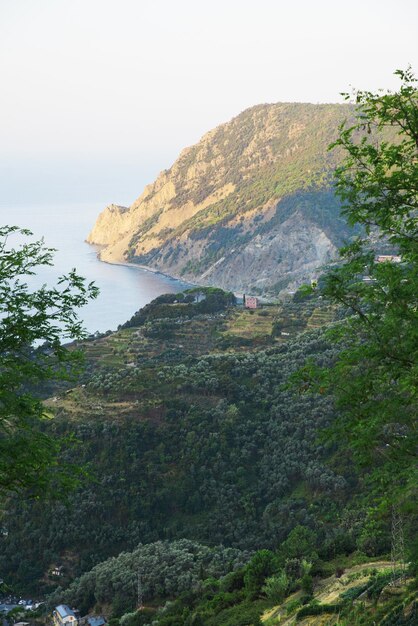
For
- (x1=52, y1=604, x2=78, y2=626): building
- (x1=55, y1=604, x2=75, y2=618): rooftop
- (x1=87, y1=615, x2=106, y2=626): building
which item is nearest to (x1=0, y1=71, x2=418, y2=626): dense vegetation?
(x1=87, y1=615, x2=106, y2=626): building

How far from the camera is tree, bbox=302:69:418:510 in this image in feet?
34.6

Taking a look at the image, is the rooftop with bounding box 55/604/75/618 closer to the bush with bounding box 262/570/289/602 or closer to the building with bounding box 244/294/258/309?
the bush with bounding box 262/570/289/602

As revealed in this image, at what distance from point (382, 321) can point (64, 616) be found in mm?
29783

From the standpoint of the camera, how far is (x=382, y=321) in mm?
11039

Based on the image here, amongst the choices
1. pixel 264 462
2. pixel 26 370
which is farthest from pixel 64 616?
pixel 26 370

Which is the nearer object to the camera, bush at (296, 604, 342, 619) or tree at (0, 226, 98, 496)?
tree at (0, 226, 98, 496)

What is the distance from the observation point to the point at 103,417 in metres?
57.2

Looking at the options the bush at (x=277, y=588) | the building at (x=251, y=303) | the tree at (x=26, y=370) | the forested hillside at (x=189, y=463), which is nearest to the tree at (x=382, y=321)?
the tree at (x=26, y=370)

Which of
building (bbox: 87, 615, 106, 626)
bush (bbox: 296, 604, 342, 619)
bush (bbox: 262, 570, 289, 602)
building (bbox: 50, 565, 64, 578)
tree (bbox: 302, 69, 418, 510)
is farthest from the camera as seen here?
building (bbox: 50, 565, 64, 578)

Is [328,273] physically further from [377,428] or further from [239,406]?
[239,406]

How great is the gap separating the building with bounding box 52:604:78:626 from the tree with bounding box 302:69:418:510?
90.8 feet

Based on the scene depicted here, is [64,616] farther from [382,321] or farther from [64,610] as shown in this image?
[382,321]

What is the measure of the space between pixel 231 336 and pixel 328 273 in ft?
248

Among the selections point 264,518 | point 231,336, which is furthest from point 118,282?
point 264,518
